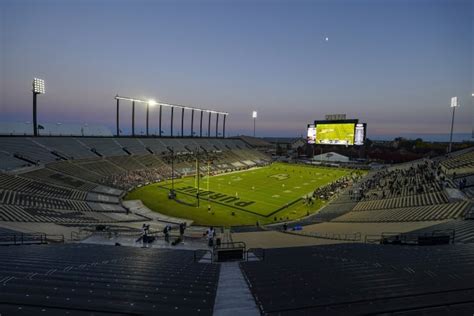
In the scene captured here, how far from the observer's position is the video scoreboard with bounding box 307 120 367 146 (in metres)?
60.0

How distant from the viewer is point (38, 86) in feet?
170

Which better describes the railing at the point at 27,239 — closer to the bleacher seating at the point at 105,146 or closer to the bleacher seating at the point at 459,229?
the bleacher seating at the point at 459,229

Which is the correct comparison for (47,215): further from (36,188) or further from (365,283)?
(365,283)

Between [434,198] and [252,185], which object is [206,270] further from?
[252,185]

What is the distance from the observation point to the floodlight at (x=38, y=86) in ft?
167

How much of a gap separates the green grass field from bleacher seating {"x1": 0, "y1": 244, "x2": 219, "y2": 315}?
742 inches

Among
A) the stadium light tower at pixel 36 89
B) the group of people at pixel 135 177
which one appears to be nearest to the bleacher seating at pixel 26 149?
the stadium light tower at pixel 36 89

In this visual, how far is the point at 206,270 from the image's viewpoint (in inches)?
410

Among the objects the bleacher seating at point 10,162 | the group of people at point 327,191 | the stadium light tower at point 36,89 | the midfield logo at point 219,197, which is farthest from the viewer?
the stadium light tower at point 36,89

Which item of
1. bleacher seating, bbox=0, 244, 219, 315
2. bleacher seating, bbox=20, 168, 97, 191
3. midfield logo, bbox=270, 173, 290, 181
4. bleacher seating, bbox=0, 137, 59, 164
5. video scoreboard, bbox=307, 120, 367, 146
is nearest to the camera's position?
bleacher seating, bbox=0, 244, 219, 315

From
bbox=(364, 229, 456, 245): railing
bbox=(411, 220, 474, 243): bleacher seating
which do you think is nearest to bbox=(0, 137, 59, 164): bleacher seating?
bbox=(364, 229, 456, 245): railing

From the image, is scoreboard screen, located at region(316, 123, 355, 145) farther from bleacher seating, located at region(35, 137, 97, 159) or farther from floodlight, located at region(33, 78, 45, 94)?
floodlight, located at region(33, 78, 45, 94)

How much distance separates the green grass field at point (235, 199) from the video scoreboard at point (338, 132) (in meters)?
12.2

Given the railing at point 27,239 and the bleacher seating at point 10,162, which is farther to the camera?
the bleacher seating at point 10,162
